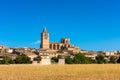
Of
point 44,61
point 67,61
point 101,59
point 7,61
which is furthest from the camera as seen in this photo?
point 101,59

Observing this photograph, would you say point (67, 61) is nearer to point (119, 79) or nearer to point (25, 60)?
point (25, 60)

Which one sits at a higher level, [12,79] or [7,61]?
[7,61]

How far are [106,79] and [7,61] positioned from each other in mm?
109025

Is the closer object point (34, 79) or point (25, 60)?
point (34, 79)

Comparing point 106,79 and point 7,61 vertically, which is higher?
point 7,61

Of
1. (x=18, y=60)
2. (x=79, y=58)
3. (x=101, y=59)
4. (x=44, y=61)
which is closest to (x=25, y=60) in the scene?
(x=18, y=60)

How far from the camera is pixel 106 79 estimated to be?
2964 cm

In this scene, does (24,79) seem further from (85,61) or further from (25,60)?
(85,61)

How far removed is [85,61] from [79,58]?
3.71 metres

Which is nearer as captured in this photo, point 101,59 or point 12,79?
point 12,79

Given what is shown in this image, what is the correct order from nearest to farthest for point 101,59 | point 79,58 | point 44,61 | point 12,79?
point 12,79 → point 44,61 → point 79,58 → point 101,59

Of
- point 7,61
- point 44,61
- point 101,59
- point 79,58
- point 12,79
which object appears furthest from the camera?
point 101,59

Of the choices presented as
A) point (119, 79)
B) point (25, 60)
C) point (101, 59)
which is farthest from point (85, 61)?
point (119, 79)

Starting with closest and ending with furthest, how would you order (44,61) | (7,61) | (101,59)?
(44,61), (7,61), (101,59)
